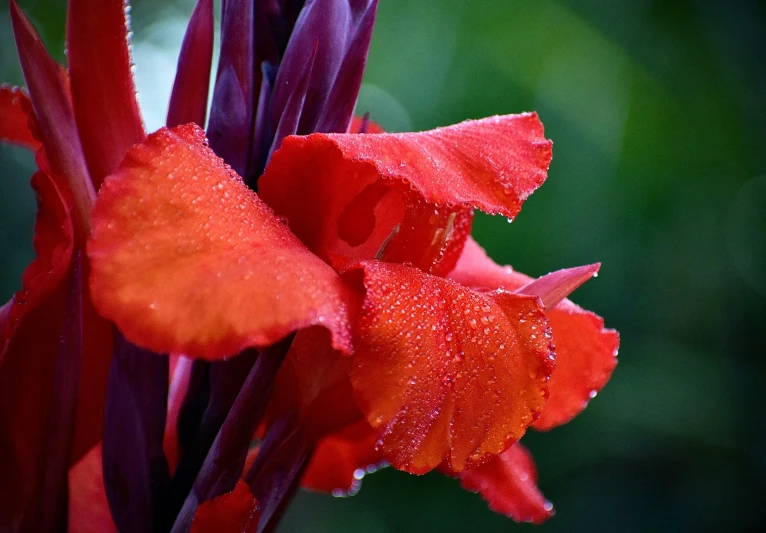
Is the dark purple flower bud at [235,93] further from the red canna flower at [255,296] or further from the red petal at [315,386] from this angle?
the red petal at [315,386]

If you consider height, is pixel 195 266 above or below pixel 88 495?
above

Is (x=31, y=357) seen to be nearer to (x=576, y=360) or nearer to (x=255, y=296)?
(x=255, y=296)

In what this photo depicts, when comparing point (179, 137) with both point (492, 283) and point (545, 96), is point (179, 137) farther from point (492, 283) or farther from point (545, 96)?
point (545, 96)

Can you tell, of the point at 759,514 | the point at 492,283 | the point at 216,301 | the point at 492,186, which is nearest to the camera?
the point at 216,301

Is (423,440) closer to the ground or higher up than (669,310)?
higher up

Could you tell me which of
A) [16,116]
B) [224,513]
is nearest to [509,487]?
[224,513]

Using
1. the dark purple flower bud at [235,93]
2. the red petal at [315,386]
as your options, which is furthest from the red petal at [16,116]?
the red petal at [315,386]

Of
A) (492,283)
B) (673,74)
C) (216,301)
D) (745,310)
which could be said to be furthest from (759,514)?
(216,301)

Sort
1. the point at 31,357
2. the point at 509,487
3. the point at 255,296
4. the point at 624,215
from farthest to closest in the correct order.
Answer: the point at 624,215 → the point at 509,487 → the point at 31,357 → the point at 255,296

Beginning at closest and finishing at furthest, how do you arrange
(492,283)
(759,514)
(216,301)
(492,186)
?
(216,301) → (492,186) → (492,283) → (759,514)
